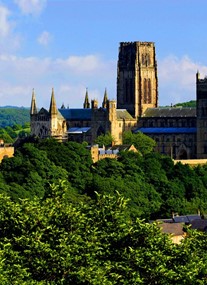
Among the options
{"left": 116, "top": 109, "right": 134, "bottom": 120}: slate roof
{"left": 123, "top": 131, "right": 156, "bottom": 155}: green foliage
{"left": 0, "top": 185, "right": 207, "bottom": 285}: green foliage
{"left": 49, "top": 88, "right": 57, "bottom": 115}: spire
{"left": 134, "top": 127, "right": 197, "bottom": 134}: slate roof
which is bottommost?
{"left": 0, "top": 185, "right": 207, "bottom": 285}: green foliage

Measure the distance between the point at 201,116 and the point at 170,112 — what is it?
9925 mm

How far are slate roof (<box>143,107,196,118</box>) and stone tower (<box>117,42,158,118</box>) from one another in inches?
81.2

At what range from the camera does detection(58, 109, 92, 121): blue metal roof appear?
160375 mm

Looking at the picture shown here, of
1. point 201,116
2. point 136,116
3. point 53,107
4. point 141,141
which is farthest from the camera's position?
point 136,116

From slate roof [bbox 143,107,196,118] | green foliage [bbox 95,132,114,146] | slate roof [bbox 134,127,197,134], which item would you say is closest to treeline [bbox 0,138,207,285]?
green foliage [bbox 95,132,114,146]

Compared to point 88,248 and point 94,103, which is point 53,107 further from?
point 88,248

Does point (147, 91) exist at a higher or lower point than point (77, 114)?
higher

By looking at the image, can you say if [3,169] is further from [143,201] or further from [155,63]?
[155,63]

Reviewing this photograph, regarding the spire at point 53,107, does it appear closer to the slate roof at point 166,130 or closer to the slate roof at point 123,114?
the slate roof at point 123,114

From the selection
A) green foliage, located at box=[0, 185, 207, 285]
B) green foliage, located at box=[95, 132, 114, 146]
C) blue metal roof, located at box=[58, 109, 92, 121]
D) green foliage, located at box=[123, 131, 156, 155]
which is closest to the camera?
A: green foliage, located at box=[0, 185, 207, 285]

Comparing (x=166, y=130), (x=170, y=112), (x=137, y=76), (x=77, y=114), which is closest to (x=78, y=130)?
(x=77, y=114)

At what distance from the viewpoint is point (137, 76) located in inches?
6358

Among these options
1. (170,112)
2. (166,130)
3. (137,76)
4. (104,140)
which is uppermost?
(137,76)

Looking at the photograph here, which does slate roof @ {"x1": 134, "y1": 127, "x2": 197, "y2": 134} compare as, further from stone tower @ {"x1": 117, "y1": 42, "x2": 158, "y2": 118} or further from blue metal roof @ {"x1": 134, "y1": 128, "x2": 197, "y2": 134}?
stone tower @ {"x1": 117, "y1": 42, "x2": 158, "y2": 118}
